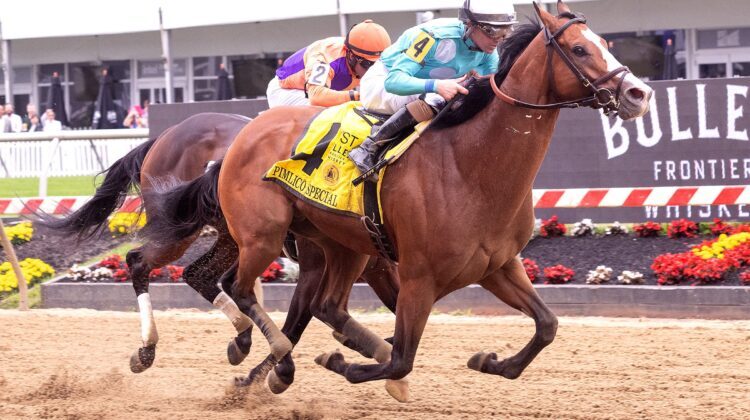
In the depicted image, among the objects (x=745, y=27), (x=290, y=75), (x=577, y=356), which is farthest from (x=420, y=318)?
(x=745, y=27)

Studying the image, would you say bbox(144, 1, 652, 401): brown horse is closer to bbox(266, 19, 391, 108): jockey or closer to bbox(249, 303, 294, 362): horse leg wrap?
bbox(249, 303, 294, 362): horse leg wrap

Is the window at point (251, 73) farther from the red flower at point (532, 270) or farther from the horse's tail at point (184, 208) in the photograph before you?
the horse's tail at point (184, 208)

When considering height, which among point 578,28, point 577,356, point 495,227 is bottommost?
point 577,356

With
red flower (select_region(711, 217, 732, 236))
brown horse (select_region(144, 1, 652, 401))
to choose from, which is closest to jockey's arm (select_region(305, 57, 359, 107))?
brown horse (select_region(144, 1, 652, 401))

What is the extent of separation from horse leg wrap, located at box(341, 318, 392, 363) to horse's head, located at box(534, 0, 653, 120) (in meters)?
1.69

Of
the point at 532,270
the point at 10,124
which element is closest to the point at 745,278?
the point at 532,270

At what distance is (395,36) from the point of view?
19.2 meters

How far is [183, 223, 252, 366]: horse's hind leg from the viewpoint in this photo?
19.9 ft

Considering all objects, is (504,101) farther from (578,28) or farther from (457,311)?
(457,311)

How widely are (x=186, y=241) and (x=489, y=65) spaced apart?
7.60 ft

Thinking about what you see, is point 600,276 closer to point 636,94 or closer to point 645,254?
point 645,254

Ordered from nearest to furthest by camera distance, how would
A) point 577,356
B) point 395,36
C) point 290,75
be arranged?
point 577,356 → point 290,75 → point 395,36

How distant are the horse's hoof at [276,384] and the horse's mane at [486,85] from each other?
1612 mm

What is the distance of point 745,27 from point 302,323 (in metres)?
13.7
